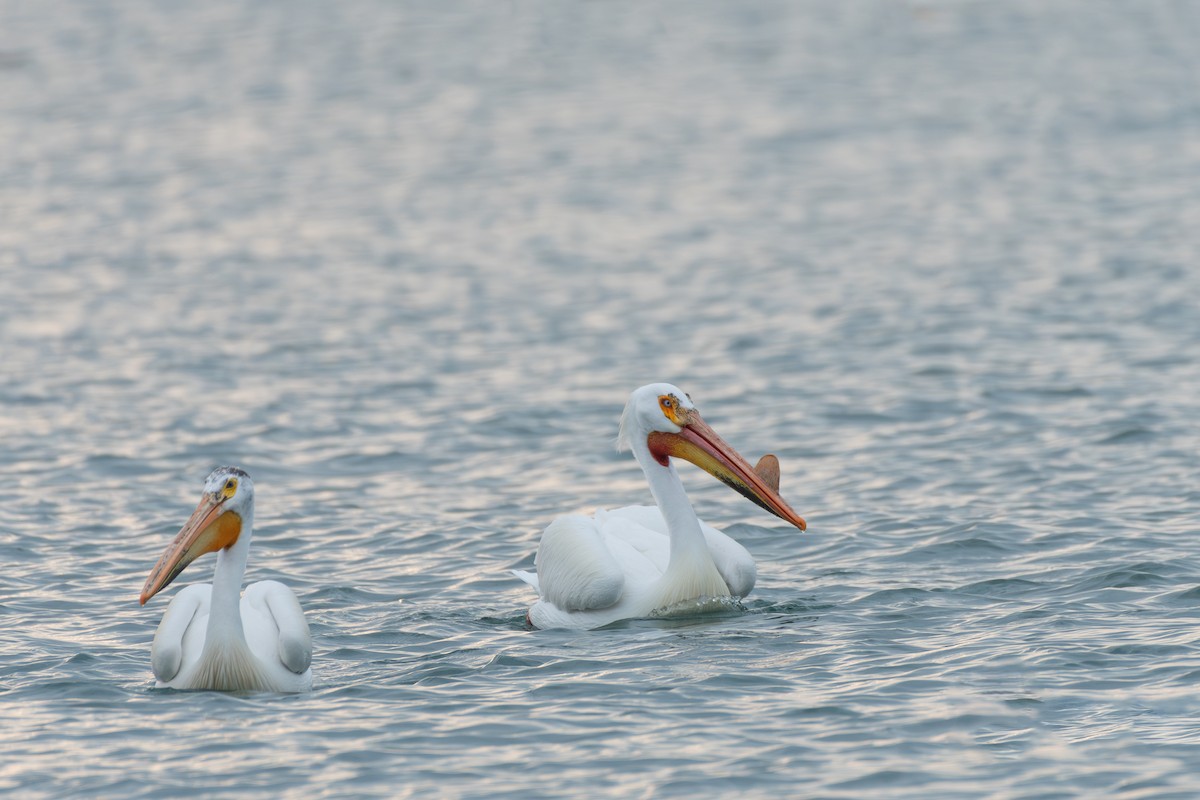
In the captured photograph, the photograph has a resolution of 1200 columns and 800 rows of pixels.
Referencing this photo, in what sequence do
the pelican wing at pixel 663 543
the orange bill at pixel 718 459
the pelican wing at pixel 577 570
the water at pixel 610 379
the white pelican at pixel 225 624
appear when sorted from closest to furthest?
the water at pixel 610 379
the white pelican at pixel 225 624
the pelican wing at pixel 577 570
the pelican wing at pixel 663 543
the orange bill at pixel 718 459

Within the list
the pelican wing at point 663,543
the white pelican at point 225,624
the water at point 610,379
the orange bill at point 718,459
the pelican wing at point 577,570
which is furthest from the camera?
the orange bill at point 718,459

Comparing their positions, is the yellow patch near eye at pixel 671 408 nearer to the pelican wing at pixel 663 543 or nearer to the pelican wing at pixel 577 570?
the pelican wing at pixel 663 543

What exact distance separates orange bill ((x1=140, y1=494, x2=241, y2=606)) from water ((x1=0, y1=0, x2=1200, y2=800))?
1.72 feet

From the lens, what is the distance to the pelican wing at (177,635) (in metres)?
8.07

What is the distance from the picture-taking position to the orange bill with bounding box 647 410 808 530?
9.48 meters

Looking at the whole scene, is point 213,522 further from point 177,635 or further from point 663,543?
point 663,543

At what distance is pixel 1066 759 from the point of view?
7141 millimetres

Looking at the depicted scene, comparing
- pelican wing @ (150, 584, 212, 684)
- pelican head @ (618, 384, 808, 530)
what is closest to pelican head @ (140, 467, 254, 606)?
pelican wing @ (150, 584, 212, 684)

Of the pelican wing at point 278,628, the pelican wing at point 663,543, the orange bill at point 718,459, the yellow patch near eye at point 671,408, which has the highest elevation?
the yellow patch near eye at point 671,408

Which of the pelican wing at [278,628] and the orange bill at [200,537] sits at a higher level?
the orange bill at [200,537]

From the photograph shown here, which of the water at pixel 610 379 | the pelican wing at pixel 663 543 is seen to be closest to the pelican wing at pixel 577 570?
the water at pixel 610 379

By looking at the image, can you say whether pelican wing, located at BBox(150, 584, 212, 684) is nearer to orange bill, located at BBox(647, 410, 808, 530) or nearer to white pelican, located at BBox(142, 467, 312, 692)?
white pelican, located at BBox(142, 467, 312, 692)

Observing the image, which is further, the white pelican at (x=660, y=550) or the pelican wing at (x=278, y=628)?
the white pelican at (x=660, y=550)

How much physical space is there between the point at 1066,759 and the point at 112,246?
1375 cm
